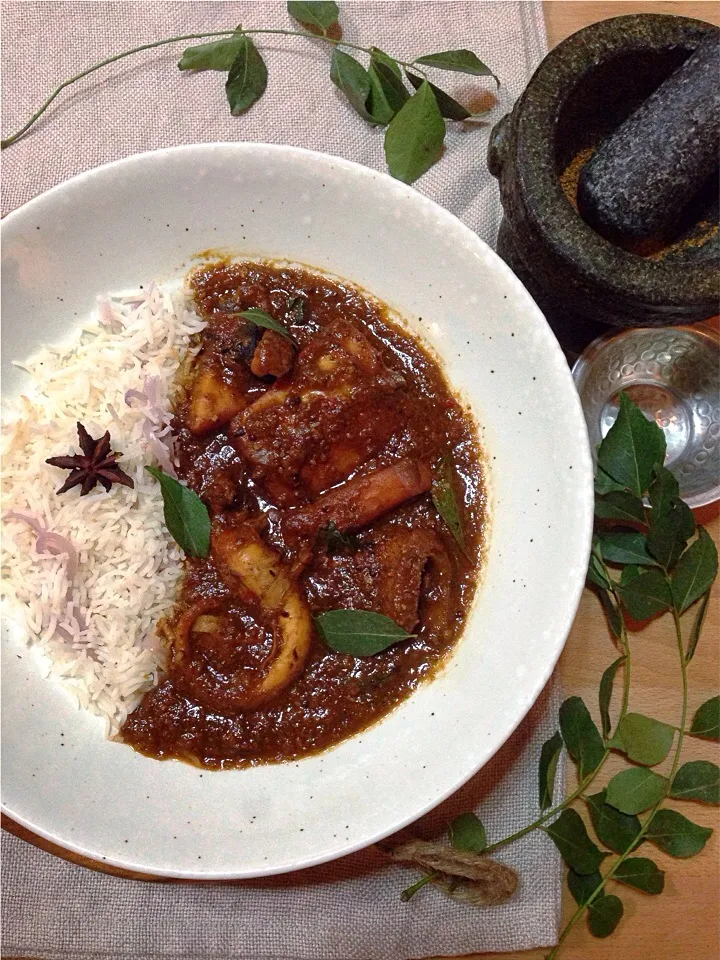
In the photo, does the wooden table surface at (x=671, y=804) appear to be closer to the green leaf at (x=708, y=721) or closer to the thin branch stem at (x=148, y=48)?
the green leaf at (x=708, y=721)

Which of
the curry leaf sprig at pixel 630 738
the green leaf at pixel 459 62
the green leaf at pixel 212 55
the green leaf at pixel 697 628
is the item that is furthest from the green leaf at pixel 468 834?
the green leaf at pixel 212 55

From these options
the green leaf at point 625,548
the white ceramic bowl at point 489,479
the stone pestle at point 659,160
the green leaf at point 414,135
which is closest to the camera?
the stone pestle at point 659,160

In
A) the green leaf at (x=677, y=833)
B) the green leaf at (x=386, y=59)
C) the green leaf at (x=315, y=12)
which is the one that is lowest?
the green leaf at (x=677, y=833)

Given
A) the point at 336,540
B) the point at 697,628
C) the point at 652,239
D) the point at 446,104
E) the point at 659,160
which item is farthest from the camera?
the point at 446,104

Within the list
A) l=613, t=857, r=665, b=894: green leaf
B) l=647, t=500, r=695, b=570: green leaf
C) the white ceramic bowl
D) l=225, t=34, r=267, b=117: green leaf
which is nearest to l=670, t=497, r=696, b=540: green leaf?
l=647, t=500, r=695, b=570: green leaf

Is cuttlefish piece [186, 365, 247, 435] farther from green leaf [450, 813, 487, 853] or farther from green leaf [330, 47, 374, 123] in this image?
green leaf [450, 813, 487, 853]

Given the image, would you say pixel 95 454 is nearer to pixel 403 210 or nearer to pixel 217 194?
pixel 217 194

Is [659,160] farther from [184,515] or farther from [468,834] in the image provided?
[468,834]

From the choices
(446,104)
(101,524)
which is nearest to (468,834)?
(101,524)
